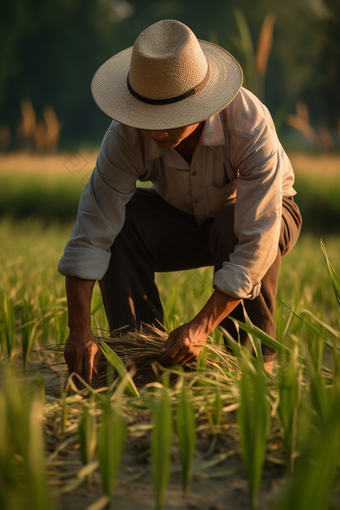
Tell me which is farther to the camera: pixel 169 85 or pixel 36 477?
pixel 169 85

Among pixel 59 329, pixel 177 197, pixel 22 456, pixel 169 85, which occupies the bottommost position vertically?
pixel 59 329

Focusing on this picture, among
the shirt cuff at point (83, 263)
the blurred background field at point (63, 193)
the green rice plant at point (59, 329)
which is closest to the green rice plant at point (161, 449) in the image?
the shirt cuff at point (83, 263)

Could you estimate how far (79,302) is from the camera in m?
1.37

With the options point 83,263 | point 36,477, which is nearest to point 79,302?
point 83,263

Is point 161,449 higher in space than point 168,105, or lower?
lower

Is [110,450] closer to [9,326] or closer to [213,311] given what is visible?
[213,311]

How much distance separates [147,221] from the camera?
1670 mm

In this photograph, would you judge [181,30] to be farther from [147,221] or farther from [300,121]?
[300,121]

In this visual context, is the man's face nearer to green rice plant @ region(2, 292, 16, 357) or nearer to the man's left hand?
the man's left hand

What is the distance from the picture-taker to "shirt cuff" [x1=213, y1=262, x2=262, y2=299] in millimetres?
1271

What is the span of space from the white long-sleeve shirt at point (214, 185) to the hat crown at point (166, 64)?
0.16 metres

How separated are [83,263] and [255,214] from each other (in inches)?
18.6

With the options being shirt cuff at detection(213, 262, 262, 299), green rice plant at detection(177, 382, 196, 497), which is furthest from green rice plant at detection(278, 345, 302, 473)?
shirt cuff at detection(213, 262, 262, 299)

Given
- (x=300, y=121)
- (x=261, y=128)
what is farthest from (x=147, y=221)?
(x=300, y=121)
